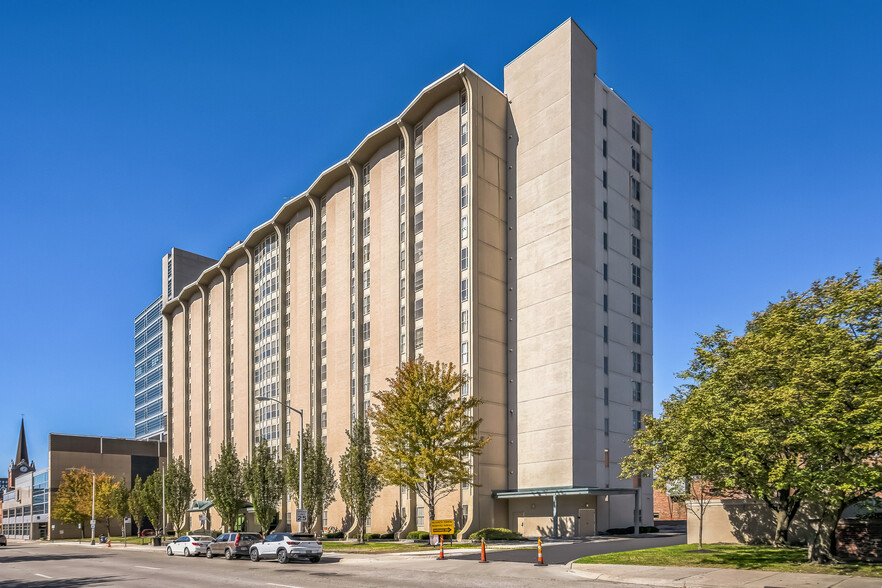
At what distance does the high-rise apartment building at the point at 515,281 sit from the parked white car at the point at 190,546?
15670 mm

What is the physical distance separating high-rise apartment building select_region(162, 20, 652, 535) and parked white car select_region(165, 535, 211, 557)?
617 inches

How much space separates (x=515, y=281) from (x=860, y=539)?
3353 centimetres

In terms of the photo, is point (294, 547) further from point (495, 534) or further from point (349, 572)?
point (495, 534)

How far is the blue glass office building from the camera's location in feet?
415

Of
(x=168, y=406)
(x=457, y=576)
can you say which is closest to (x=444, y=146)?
(x=457, y=576)

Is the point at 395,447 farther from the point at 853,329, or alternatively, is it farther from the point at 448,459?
the point at 853,329

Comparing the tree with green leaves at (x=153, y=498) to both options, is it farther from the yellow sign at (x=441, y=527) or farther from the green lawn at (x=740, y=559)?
the green lawn at (x=740, y=559)

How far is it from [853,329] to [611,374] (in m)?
32.8

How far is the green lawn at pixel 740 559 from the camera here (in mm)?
24109

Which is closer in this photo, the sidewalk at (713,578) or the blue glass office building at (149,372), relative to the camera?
the sidewalk at (713,578)

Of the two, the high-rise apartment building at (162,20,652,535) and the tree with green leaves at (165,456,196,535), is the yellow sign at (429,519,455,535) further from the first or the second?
the tree with green leaves at (165,456,196,535)

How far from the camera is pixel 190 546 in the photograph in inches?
1859

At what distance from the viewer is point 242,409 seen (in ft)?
279

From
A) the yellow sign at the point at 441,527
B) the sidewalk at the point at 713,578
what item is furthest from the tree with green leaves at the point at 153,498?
the sidewalk at the point at 713,578
